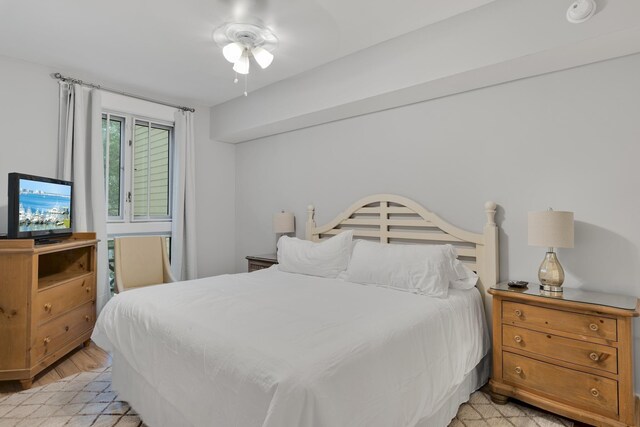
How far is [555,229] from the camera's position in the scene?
2148mm

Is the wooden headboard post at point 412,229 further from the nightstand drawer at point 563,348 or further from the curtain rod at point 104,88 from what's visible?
the curtain rod at point 104,88

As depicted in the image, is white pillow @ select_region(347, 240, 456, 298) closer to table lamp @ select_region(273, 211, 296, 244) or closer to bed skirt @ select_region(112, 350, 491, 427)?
bed skirt @ select_region(112, 350, 491, 427)

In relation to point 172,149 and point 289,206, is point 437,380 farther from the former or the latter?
point 172,149

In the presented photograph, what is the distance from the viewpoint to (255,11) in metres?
2.38

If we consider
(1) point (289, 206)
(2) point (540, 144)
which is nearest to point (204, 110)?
(1) point (289, 206)

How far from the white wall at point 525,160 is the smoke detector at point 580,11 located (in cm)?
49

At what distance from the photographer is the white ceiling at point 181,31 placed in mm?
2355

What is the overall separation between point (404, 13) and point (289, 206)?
8.03ft

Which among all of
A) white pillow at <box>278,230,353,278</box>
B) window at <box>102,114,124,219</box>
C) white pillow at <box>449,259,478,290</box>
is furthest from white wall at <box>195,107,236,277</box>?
white pillow at <box>449,259,478,290</box>

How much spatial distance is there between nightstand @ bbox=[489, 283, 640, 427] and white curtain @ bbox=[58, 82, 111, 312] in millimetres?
3675

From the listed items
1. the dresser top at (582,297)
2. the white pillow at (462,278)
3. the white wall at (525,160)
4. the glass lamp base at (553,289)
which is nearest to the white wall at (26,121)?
the white wall at (525,160)

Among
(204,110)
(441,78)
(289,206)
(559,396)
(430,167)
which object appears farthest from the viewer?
(204,110)

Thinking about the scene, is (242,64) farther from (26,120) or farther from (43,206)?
(26,120)

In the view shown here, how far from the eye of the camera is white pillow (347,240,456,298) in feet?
7.81
